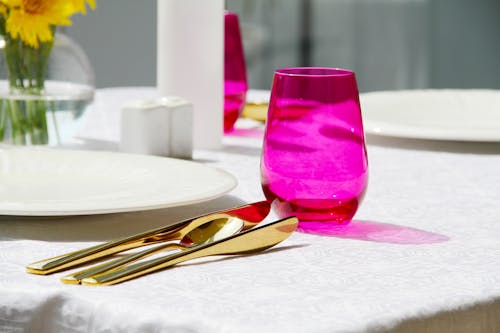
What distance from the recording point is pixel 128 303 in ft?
1.77

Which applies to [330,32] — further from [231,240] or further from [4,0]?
[231,240]

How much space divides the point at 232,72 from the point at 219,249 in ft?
2.16

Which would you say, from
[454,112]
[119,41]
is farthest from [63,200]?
→ [119,41]

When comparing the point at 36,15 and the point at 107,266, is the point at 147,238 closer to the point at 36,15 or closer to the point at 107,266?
the point at 107,266

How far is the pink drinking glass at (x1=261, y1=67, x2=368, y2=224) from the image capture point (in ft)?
2.39

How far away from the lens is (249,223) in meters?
0.72

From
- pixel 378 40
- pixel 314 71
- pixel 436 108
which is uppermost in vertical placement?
pixel 314 71

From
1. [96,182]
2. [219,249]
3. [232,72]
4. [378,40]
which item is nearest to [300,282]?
[219,249]

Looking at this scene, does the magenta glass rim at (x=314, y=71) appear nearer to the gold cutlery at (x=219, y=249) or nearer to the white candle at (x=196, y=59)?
the gold cutlery at (x=219, y=249)

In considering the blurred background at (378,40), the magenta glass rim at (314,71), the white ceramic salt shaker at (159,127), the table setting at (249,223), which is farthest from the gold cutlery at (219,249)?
the blurred background at (378,40)

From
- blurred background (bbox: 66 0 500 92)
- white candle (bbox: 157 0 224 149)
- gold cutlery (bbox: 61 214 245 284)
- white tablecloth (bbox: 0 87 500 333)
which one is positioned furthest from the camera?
blurred background (bbox: 66 0 500 92)

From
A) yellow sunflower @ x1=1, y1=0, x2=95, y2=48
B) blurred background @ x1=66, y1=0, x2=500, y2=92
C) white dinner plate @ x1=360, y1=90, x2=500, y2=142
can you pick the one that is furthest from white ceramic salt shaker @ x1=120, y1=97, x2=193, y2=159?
blurred background @ x1=66, y1=0, x2=500, y2=92

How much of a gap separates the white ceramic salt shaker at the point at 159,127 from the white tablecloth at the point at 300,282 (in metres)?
0.21

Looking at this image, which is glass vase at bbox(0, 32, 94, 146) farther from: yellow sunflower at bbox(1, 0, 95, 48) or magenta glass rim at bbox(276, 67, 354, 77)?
magenta glass rim at bbox(276, 67, 354, 77)
